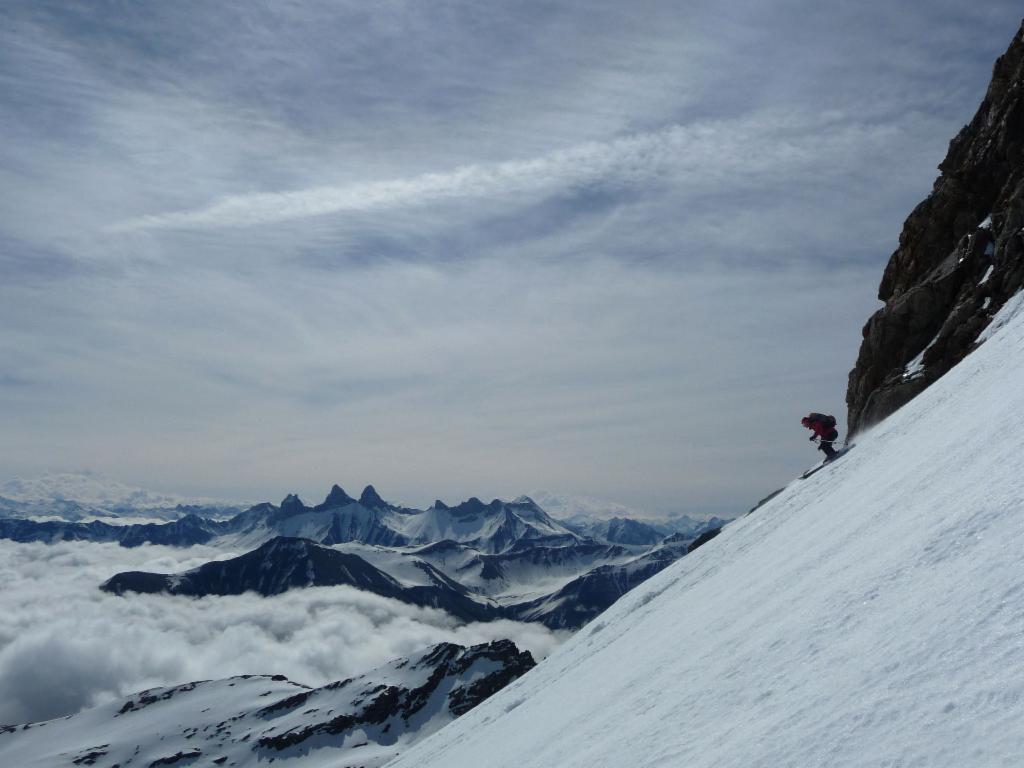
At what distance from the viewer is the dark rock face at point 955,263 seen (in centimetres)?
3525

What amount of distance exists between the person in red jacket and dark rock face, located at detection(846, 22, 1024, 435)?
13.7 feet

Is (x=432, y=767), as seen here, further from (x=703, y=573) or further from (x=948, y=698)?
(x=948, y=698)

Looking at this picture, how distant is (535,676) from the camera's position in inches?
1307

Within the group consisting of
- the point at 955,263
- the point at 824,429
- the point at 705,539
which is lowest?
the point at 705,539

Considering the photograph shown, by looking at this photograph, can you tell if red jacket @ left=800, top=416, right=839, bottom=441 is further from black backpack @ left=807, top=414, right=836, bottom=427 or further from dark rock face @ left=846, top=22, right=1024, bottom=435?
dark rock face @ left=846, top=22, right=1024, bottom=435

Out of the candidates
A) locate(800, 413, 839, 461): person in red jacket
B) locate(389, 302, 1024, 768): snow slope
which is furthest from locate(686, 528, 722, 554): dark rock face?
locate(389, 302, 1024, 768): snow slope

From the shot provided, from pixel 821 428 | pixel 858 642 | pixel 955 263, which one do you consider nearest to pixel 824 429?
pixel 821 428

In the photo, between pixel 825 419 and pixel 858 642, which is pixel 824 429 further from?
pixel 858 642

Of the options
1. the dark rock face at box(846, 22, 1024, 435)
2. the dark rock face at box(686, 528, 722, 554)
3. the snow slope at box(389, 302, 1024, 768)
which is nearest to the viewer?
the snow slope at box(389, 302, 1024, 768)

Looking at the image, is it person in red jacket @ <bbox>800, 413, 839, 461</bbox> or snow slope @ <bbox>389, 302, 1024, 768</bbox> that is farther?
person in red jacket @ <bbox>800, 413, 839, 461</bbox>

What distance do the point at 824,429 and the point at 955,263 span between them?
44.7 feet


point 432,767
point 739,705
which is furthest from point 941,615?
point 432,767

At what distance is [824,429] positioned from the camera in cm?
3641

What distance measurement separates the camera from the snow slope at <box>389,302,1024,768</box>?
6.54 m
